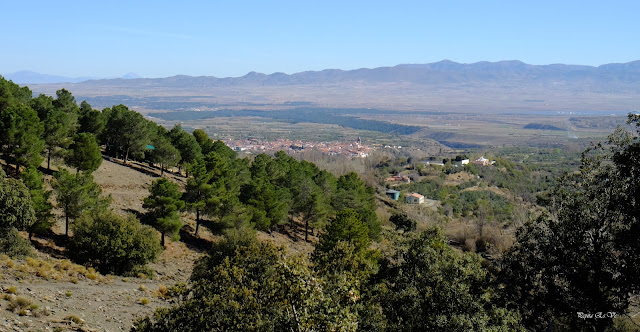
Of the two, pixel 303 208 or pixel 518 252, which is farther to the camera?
pixel 303 208

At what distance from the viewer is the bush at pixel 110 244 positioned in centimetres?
2047

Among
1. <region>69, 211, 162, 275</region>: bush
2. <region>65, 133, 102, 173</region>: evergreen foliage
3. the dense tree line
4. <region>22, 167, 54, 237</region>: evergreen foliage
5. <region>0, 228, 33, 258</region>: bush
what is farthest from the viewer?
<region>65, 133, 102, 173</region>: evergreen foliage

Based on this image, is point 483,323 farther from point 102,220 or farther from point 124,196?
point 124,196

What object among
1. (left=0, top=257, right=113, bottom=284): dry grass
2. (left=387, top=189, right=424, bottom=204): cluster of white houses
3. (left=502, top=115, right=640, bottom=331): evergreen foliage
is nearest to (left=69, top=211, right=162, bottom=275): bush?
(left=0, top=257, right=113, bottom=284): dry grass

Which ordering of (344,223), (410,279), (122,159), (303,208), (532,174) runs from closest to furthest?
1. (410,279)
2. (344,223)
3. (303,208)
4. (122,159)
5. (532,174)

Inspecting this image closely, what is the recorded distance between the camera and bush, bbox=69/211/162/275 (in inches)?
806

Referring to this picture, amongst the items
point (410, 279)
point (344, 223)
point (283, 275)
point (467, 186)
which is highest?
point (283, 275)

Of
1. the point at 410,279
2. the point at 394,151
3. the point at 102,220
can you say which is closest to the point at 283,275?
the point at 410,279

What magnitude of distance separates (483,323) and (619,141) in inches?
225

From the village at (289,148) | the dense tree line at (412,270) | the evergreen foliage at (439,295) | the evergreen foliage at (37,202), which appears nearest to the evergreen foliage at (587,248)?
the dense tree line at (412,270)

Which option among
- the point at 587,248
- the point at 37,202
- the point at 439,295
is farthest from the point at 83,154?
the point at 587,248

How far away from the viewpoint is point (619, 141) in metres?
12.0

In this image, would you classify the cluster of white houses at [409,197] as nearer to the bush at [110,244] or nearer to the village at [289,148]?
the village at [289,148]

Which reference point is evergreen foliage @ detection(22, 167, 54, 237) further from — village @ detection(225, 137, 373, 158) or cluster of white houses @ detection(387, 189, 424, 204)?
village @ detection(225, 137, 373, 158)
